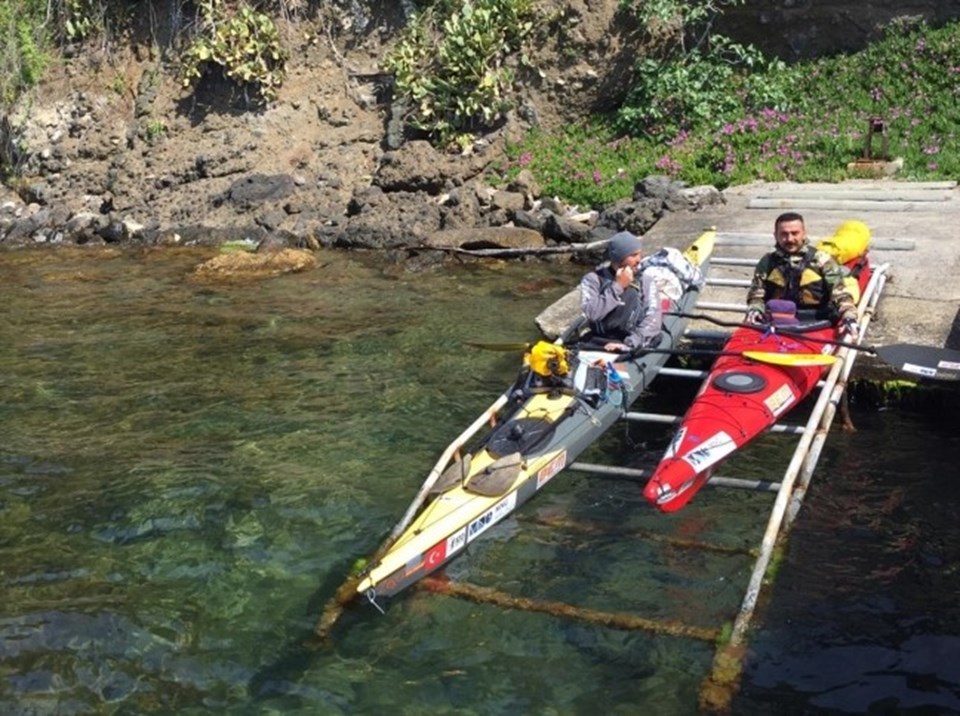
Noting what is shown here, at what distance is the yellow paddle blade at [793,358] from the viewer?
336 inches

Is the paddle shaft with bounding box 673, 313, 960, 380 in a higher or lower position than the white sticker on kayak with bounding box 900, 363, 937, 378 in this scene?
higher

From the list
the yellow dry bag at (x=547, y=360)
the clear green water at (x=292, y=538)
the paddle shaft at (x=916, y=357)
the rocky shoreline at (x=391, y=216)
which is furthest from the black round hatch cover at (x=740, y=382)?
the rocky shoreline at (x=391, y=216)

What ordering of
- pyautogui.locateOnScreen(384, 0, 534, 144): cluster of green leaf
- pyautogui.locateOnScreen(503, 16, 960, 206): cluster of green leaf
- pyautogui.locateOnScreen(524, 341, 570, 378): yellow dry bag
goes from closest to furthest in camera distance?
pyautogui.locateOnScreen(524, 341, 570, 378): yellow dry bag
pyautogui.locateOnScreen(503, 16, 960, 206): cluster of green leaf
pyautogui.locateOnScreen(384, 0, 534, 144): cluster of green leaf

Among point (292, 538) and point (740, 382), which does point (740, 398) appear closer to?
point (740, 382)

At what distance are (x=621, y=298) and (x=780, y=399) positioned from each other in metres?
1.75

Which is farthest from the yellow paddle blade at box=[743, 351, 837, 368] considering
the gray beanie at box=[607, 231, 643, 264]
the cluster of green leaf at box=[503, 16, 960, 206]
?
the cluster of green leaf at box=[503, 16, 960, 206]

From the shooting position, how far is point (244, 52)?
21438 millimetres

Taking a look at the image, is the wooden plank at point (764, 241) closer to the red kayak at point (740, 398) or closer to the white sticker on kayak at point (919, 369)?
the red kayak at point (740, 398)

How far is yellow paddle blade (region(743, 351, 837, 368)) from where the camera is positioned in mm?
8523

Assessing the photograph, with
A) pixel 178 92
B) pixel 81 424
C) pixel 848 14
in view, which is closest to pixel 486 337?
pixel 81 424

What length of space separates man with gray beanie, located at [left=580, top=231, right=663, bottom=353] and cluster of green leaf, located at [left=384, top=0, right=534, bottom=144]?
411 inches

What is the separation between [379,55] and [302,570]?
15854 mm

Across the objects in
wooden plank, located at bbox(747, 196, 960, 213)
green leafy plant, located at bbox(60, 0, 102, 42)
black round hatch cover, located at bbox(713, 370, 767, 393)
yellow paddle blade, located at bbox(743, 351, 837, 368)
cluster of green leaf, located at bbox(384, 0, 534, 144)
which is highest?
green leafy plant, located at bbox(60, 0, 102, 42)

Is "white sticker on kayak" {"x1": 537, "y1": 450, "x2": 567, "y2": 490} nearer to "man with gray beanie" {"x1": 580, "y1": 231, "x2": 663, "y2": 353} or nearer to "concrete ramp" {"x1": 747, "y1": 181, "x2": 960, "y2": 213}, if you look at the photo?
"man with gray beanie" {"x1": 580, "y1": 231, "x2": 663, "y2": 353}
